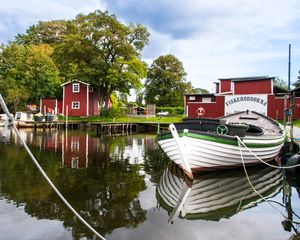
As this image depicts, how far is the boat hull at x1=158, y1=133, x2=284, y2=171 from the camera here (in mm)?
8867

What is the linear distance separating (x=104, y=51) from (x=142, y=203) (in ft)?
111

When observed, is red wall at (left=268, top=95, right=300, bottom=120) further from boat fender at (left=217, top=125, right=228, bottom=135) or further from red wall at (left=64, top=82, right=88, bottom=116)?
red wall at (left=64, top=82, right=88, bottom=116)

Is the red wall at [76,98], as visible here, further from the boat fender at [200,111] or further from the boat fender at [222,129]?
the boat fender at [222,129]

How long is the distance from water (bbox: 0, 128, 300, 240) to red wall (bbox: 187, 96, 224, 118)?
2056 cm

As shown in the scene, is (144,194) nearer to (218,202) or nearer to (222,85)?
(218,202)

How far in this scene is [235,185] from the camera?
8.84 meters

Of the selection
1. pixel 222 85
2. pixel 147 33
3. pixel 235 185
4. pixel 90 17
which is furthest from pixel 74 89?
pixel 235 185

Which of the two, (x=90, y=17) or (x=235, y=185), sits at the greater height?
(x=90, y=17)

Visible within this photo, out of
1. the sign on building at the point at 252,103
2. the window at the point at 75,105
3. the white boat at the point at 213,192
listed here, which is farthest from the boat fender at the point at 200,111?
the white boat at the point at 213,192

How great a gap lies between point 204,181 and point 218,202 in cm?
177

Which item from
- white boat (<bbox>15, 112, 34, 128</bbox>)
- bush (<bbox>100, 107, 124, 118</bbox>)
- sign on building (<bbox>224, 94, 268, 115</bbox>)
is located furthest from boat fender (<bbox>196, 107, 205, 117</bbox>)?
white boat (<bbox>15, 112, 34, 128</bbox>)

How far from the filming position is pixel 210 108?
32.2 meters

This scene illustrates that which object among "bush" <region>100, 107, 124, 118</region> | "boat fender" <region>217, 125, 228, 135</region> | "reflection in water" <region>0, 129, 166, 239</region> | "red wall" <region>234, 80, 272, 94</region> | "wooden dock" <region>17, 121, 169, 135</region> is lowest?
"reflection in water" <region>0, 129, 166, 239</region>

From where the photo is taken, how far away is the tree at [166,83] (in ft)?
192
